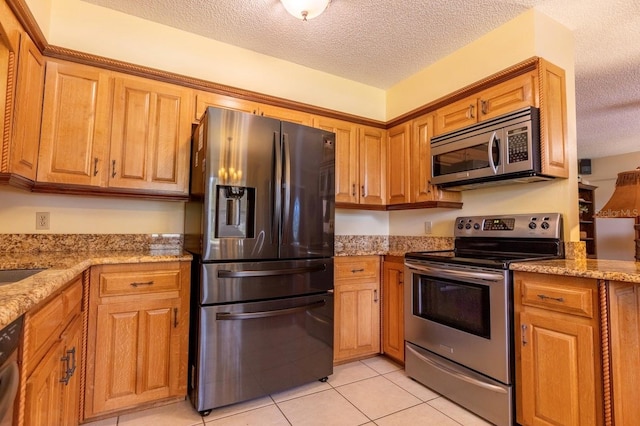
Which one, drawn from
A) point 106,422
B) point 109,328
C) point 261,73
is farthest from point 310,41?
point 106,422

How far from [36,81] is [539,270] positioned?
2895 mm

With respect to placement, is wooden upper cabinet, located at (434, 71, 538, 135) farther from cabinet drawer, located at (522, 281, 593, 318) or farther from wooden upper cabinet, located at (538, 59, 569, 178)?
cabinet drawer, located at (522, 281, 593, 318)

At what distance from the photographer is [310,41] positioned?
Result: 2578 mm

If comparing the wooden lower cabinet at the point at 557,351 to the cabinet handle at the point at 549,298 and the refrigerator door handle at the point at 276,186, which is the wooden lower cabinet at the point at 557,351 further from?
the refrigerator door handle at the point at 276,186

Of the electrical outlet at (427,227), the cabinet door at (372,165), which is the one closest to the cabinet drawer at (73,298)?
the cabinet door at (372,165)

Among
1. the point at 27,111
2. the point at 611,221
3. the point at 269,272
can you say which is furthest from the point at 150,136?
the point at 611,221

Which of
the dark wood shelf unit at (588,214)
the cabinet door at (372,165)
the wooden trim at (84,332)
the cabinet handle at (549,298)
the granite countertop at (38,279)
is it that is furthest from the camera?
the dark wood shelf unit at (588,214)

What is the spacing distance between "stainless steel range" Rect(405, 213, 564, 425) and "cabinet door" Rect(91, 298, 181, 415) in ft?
5.26

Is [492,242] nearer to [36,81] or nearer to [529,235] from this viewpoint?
[529,235]

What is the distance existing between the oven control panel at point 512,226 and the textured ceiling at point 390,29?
1.37 meters

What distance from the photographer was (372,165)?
306 centimetres

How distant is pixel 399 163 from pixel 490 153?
2.99ft

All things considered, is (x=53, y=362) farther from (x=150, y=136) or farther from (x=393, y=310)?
(x=393, y=310)

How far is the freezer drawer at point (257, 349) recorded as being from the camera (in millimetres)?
1891
